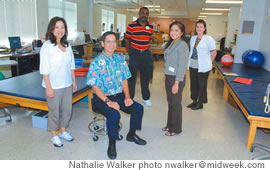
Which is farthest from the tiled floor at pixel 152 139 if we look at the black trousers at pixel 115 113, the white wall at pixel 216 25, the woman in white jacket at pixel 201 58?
the white wall at pixel 216 25

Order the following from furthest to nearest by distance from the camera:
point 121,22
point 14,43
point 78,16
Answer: point 121,22
point 78,16
point 14,43

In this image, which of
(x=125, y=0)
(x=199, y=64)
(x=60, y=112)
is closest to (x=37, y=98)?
(x=60, y=112)

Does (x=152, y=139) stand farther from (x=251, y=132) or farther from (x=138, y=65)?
(x=138, y=65)

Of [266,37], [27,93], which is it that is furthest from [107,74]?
[266,37]

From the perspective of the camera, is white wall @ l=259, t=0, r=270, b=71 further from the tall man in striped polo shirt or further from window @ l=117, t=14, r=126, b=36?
window @ l=117, t=14, r=126, b=36

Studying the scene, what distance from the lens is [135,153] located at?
238 centimetres

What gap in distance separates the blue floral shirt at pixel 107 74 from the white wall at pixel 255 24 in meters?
4.06

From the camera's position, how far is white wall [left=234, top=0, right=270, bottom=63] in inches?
205

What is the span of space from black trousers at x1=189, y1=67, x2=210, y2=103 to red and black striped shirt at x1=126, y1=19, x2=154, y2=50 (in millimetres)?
886

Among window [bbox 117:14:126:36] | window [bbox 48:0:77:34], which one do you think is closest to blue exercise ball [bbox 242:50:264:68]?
window [bbox 48:0:77:34]

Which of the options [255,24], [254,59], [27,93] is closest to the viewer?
[27,93]

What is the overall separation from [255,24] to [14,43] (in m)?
5.75

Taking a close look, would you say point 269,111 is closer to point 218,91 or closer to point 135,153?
point 135,153

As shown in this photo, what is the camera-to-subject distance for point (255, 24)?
209 inches
